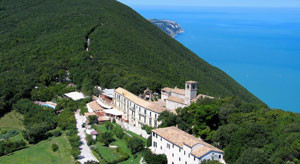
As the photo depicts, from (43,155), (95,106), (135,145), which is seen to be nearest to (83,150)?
(43,155)

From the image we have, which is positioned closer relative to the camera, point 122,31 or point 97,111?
point 97,111

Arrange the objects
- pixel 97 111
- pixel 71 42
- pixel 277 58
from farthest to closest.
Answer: pixel 277 58, pixel 71 42, pixel 97 111

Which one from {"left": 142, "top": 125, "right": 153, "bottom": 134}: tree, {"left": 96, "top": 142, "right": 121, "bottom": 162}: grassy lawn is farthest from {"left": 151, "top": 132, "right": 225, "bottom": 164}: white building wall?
{"left": 142, "top": 125, "right": 153, "bottom": 134}: tree

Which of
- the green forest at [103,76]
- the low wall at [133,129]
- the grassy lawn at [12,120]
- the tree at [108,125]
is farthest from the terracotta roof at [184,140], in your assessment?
the grassy lawn at [12,120]

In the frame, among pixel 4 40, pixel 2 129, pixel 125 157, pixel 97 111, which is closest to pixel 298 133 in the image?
pixel 125 157

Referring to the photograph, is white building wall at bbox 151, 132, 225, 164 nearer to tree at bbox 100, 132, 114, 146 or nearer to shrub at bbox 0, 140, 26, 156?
tree at bbox 100, 132, 114, 146

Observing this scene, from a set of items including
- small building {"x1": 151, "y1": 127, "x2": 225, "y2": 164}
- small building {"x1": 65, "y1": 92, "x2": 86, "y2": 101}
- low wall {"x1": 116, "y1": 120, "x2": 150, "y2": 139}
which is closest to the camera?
small building {"x1": 151, "y1": 127, "x2": 225, "y2": 164}

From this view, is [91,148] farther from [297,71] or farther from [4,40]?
[297,71]
